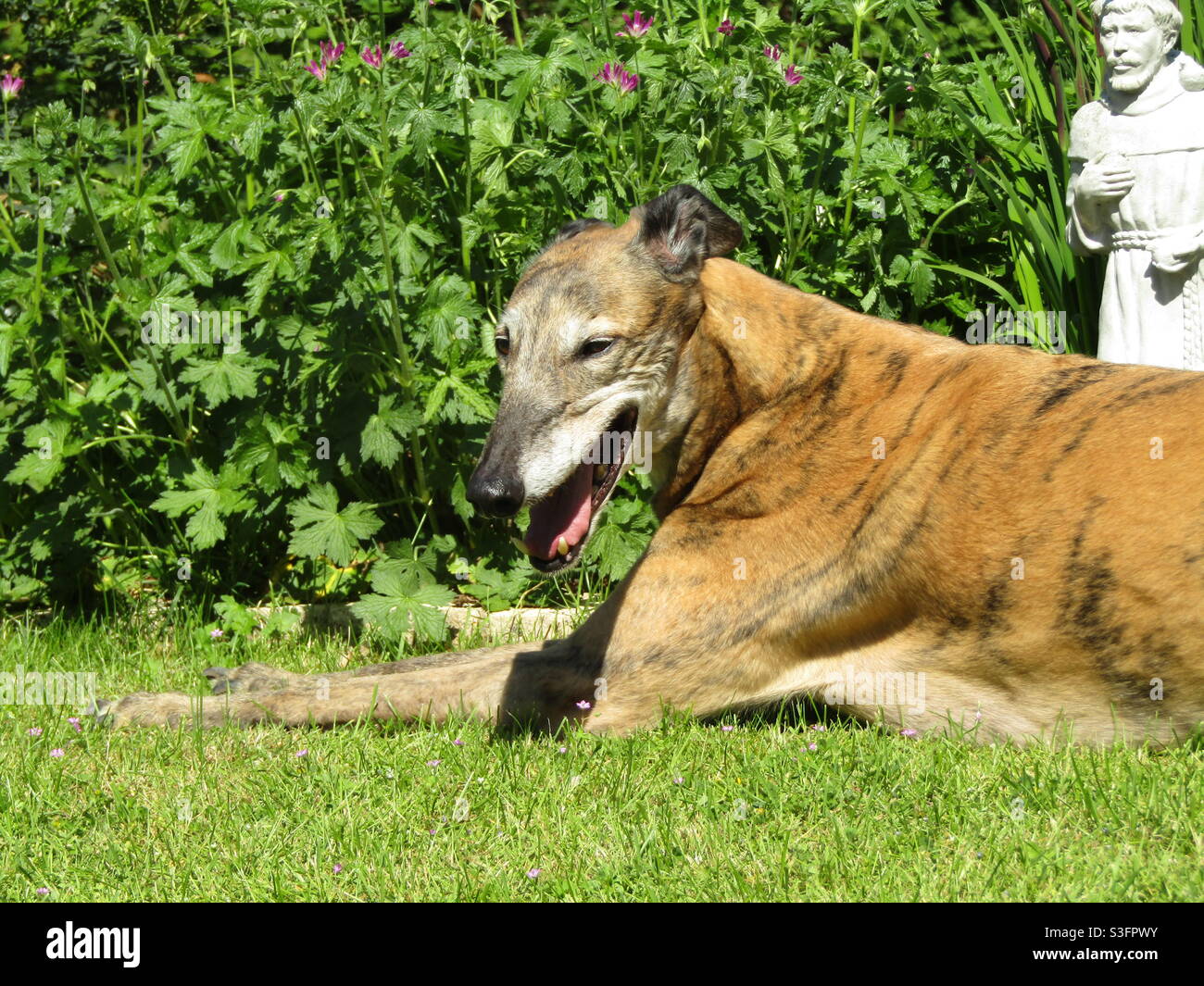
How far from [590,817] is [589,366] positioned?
124cm

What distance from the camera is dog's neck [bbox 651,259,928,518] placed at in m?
3.94

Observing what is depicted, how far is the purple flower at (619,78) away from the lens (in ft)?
15.8

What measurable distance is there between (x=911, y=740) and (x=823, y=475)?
31.1 inches

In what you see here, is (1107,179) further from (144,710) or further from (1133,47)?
(144,710)

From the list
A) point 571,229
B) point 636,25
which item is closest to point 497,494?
point 571,229

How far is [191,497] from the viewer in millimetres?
4961

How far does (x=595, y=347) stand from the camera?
3791 mm

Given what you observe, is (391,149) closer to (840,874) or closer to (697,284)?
(697,284)

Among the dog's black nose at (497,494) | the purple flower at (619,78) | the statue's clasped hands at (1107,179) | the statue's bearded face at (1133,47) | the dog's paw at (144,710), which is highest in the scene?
the statue's bearded face at (1133,47)

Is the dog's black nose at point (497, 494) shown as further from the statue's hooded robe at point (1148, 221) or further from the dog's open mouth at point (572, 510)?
the statue's hooded robe at point (1148, 221)

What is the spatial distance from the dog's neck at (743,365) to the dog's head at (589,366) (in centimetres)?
4

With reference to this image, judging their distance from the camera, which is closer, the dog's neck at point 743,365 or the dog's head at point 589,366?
the dog's head at point 589,366

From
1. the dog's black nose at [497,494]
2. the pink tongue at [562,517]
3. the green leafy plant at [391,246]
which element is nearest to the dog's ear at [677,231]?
the pink tongue at [562,517]
